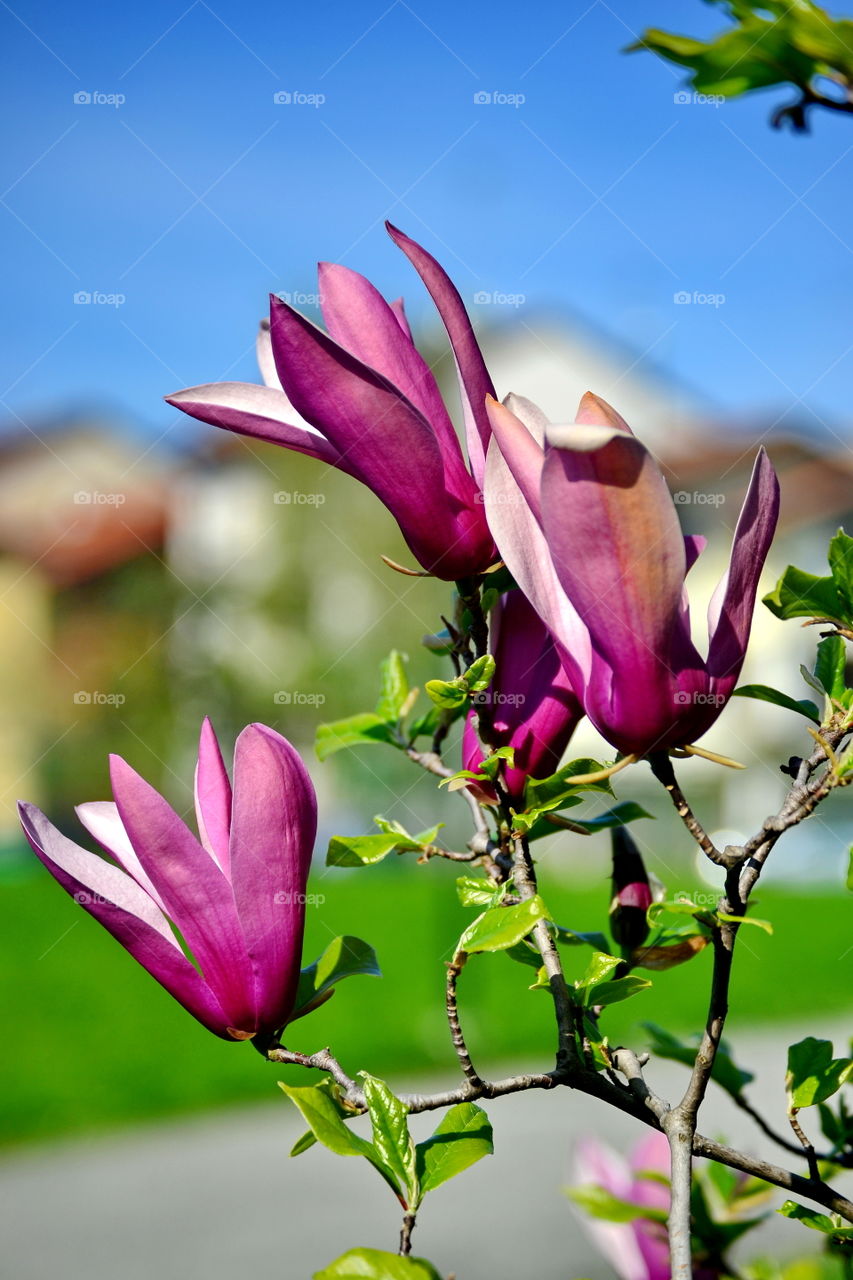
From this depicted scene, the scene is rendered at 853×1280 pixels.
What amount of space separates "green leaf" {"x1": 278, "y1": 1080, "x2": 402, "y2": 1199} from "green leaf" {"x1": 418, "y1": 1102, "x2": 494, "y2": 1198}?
3cm

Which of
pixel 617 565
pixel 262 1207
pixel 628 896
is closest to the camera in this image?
pixel 617 565

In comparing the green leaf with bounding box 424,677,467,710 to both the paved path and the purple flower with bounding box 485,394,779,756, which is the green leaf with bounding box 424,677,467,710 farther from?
the paved path

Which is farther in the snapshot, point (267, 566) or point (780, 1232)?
point (267, 566)

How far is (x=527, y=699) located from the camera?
77 cm

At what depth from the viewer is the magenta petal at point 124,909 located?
2.20ft

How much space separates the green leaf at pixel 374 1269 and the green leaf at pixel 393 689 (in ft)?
1.64

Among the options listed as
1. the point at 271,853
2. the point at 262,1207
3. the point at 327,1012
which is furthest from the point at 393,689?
the point at 327,1012

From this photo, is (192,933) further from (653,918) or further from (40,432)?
(40,432)

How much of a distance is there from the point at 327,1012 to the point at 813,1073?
7350 mm

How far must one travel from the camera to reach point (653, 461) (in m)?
0.54

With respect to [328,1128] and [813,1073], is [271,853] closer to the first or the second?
[328,1128]

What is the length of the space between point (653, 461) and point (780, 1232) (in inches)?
156

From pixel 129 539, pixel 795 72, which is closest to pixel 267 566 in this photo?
pixel 129 539

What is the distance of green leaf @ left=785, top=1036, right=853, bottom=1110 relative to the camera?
32.1 inches
